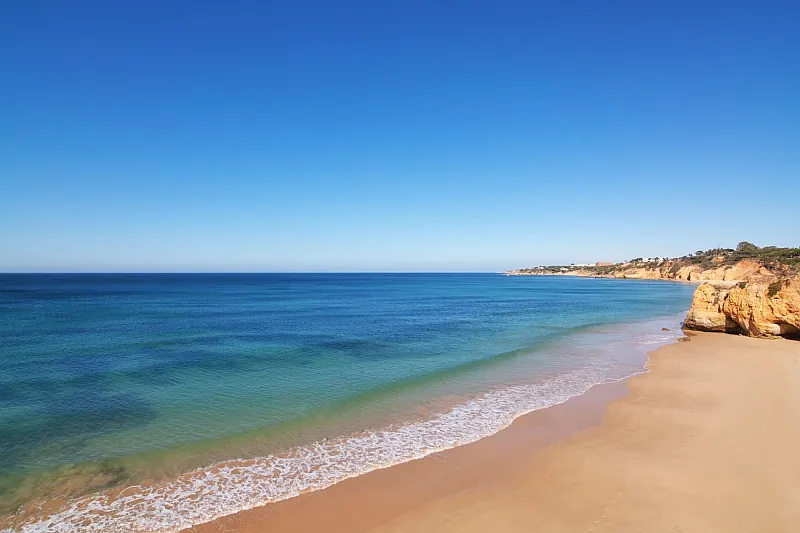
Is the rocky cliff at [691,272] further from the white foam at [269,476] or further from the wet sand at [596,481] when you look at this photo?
the white foam at [269,476]

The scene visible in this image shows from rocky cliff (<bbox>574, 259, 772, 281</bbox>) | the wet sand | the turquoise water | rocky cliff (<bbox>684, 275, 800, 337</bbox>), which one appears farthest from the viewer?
rocky cliff (<bbox>574, 259, 772, 281</bbox>)

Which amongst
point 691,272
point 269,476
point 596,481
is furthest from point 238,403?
point 691,272

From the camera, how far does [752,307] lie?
24375 millimetres

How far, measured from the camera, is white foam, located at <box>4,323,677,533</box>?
7500 millimetres

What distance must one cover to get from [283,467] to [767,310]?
2792 cm

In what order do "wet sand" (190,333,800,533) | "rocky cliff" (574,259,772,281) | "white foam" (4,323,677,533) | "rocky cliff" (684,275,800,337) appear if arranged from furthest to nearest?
"rocky cliff" (574,259,772,281) → "rocky cliff" (684,275,800,337) → "white foam" (4,323,677,533) → "wet sand" (190,333,800,533)

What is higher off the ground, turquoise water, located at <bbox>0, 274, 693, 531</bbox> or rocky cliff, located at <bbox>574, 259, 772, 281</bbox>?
rocky cliff, located at <bbox>574, 259, 772, 281</bbox>

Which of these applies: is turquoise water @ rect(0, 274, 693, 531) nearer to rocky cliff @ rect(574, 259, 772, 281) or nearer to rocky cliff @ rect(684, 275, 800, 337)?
rocky cliff @ rect(684, 275, 800, 337)

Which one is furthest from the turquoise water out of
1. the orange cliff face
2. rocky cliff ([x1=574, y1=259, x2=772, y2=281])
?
rocky cliff ([x1=574, y1=259, x2=772, y2=281])

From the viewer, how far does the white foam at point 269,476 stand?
24.6ft

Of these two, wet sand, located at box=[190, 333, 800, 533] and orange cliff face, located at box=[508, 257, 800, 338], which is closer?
wet sand, located at box=[190, 333, 800, 533]

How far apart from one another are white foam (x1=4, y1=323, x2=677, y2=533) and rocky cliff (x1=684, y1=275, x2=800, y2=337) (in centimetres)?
1880

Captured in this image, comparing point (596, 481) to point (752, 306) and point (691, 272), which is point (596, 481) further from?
point (691, 272)

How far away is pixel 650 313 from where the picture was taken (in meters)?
42.8
